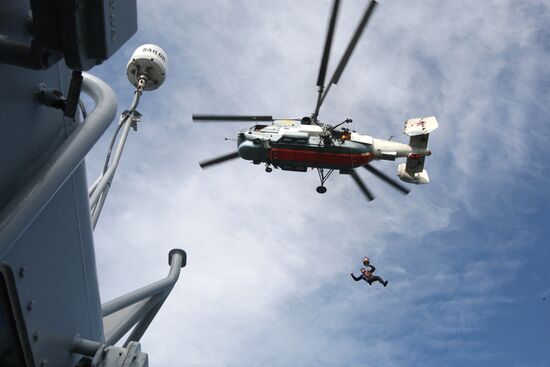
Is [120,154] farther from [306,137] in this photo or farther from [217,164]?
[306,137]

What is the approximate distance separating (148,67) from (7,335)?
9.92 metres

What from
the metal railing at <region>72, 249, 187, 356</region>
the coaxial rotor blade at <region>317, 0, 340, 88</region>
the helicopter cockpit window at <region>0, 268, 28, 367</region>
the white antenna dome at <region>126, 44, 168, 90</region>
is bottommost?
the helicopter cockpit window at <region>0, 268, 28, 367</region>

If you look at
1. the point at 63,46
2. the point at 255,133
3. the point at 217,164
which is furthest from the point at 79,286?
the point at 255,133

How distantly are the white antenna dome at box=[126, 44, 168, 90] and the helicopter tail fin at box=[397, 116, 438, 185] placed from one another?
7.83m

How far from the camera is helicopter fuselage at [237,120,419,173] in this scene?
14.7 m

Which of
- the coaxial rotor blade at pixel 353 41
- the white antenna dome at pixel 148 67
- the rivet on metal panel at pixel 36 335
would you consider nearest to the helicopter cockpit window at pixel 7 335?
the rivet on metal panel at pixel 36 335

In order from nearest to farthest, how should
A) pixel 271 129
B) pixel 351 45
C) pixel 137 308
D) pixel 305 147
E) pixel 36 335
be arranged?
1. pixel 36 335
2. pixel 137 308
3. pixel 351 45
4. pixel 305 147
5. pixel 271 129

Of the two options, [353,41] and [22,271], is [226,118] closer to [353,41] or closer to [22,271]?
[353,41]

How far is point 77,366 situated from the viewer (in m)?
4.63

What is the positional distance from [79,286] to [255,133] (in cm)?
1091

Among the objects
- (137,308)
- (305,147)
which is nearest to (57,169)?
(137,308)

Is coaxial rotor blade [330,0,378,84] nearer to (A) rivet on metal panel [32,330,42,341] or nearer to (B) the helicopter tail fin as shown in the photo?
(B) the helicopter tail fin

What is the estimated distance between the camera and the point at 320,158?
580 inches

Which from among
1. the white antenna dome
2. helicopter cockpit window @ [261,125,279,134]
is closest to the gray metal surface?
the white antenna dome
